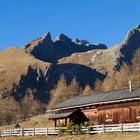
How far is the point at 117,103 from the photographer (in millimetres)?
60406

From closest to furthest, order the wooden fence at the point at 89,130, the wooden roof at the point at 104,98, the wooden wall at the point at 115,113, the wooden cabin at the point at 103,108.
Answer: the wooden fence at the point at 89,130
the wooden wall at the point at 115,113
the wooden cabin at the point at 103,108
the wooden roof at the point at 104,98

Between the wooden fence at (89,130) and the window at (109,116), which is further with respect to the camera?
the window at (109,116)

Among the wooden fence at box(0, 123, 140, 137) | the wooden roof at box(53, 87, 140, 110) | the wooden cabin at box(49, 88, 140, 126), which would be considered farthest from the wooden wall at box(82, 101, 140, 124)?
the wooden fence at box(0, 123, 140, 137)

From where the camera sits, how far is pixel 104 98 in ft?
208

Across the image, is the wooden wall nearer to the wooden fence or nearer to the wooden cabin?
the wooden cabin

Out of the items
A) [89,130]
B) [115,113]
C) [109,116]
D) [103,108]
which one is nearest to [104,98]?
[103,108]

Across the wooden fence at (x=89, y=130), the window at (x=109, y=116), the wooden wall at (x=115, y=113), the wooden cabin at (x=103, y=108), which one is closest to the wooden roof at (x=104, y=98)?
the wooden cabin at (x=103, y=108)

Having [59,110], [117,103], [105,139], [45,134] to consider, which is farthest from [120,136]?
[59,110]

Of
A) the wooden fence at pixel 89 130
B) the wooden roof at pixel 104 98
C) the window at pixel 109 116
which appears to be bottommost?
the wooden fence at pixel 89 130

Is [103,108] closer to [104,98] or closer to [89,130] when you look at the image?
[104,98]

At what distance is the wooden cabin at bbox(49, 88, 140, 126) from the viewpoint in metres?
58.4

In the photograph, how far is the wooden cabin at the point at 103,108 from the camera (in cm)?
5838

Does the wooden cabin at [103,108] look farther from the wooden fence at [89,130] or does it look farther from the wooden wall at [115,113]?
the wooden fence at [89,130]

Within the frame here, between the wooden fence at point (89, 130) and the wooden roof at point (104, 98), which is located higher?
the wooden roof at point (104, 98)
